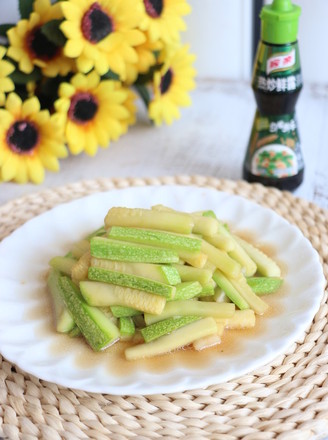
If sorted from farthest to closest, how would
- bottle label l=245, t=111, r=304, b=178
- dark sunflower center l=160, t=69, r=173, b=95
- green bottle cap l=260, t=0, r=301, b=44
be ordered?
1. dark sunflower center l=160, t=69, r=173, b=95
2. bottle label l=245, t=111, r=304, b=178
3. green bottle cap l=260, t=0, r=301, b=44

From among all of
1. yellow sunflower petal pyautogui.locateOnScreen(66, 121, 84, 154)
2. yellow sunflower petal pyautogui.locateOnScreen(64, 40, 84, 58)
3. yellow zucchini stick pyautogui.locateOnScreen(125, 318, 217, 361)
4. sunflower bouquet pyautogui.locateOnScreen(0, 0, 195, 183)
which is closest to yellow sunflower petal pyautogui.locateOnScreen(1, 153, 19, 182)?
sunflower bouquet pyautogui.locateOnScreen(0, 0, 195, 183)

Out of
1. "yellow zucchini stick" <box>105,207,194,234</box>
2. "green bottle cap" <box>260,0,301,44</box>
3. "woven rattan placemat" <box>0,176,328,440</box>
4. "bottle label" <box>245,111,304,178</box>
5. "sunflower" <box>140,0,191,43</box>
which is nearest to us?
"woven rattan placemat" <box>0,176,328,440</box>

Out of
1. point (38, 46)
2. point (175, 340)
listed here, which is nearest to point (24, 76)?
point (38, 46)

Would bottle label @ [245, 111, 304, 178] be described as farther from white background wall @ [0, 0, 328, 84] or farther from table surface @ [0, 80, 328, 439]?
white background wall @ [0, 0, 328, 84]

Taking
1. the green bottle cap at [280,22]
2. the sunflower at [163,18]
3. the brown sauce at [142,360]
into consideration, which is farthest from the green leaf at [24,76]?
the brown sauce at [142,360]

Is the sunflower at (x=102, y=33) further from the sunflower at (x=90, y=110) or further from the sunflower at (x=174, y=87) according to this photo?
the sunflower at (x=174, y=87)

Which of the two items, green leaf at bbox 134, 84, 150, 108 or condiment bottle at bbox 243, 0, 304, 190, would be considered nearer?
condiment bottle at bbox 243, 0, 304, 190

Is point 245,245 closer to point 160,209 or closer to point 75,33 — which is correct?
point 160,209

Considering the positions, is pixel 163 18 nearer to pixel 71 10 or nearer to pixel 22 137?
pixel 71 10
